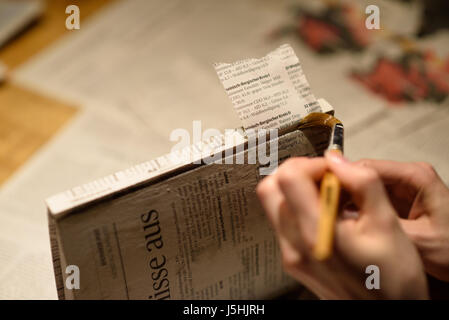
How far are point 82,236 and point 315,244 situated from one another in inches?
7.9

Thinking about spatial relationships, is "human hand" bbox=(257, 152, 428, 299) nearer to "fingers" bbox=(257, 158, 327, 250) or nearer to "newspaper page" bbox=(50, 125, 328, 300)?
"fingers" bbox=(257, 158, 327, 250)

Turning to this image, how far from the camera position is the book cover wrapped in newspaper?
1.29 ft

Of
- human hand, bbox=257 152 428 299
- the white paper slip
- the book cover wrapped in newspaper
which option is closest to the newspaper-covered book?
the book cover wrapped in newspaper

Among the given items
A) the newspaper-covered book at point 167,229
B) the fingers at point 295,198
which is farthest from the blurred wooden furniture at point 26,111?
the fingers at point 295,198

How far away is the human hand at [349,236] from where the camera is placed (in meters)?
0.31

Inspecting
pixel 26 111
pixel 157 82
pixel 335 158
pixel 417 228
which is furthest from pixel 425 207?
pixel 26 111

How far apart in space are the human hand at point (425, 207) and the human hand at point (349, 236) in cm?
8

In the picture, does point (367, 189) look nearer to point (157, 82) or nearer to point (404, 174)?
point (404, 174)

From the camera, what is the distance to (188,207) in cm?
43

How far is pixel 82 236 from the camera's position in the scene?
39 centimetres

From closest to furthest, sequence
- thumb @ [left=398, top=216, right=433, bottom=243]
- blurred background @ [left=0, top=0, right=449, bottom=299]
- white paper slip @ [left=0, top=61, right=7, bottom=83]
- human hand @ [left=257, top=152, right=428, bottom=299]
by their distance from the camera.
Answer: human hand @ [left=257, top=152, right=428, bottom=299], thumb @ [left=398, top=216, right=433, bottom=243], blurred background @ [left=0, top=0, right=449, bottom=299], white paper slip @ [left=0, top=61, right=7, bottom=83]

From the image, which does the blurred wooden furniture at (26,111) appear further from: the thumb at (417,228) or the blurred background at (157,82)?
the thumb at (417,228)

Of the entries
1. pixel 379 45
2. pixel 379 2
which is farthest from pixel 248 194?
pixel 379 2

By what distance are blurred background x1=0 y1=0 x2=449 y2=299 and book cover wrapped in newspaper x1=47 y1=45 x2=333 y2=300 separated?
0.19 metres
